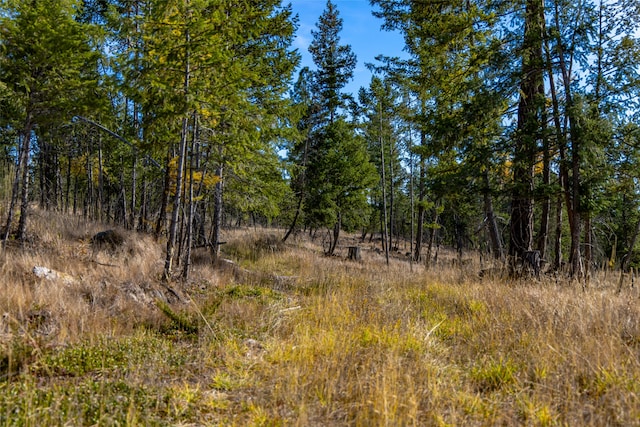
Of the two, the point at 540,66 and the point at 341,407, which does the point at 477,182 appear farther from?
the point at 341,407

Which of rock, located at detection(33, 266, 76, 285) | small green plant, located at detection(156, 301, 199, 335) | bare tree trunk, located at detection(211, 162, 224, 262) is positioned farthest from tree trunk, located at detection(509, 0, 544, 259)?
rock, located at detection(33, 266, 76, 285)

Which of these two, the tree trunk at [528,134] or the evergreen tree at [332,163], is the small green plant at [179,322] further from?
the evergreen tree at [332,163]

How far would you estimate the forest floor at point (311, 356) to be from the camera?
8.02ft

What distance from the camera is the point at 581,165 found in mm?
5980

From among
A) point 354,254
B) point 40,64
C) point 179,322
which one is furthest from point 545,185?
point 40,64

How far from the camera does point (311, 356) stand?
336 cm

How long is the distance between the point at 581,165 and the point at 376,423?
601cm

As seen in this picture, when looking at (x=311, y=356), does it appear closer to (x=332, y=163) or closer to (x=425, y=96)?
(x=425, y=96)

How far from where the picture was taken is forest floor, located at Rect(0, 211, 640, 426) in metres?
2.44

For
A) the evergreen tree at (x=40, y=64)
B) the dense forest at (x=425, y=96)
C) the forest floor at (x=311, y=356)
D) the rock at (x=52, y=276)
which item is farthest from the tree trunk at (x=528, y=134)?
the evergreen tree at (x=40, y=64)

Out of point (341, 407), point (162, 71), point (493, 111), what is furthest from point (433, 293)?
point (162, 71)

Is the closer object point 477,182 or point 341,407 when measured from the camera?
point 341,407

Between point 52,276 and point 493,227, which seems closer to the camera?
point 52,276

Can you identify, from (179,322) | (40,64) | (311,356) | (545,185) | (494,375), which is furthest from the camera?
(40,64)
